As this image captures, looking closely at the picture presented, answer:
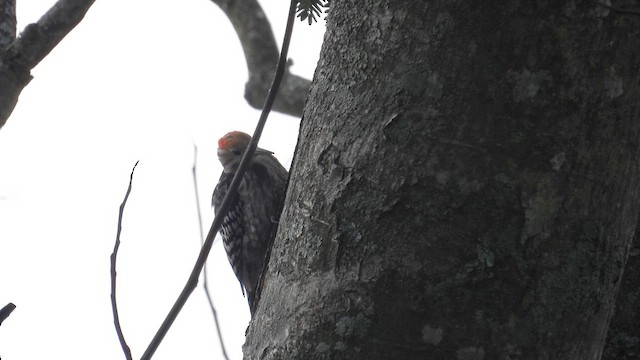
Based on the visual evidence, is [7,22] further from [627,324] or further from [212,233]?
[627,324]

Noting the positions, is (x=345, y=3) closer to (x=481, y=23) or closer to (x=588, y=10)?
(x=481, y=23)

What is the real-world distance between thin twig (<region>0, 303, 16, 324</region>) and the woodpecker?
3086mm

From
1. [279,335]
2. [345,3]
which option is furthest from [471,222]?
[345,3]

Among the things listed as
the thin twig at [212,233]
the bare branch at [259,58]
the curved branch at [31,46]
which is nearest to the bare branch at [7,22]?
the curved branch at [31,46]

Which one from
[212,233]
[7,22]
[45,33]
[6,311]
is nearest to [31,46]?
[45,33]

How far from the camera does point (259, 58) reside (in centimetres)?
498

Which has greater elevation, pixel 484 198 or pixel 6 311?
pixel 484 198

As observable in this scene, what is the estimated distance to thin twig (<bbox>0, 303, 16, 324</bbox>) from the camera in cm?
108

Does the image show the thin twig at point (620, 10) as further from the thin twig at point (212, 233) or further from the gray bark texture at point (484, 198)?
the thin twig at point (212, 233)

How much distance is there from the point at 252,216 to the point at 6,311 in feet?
10.5

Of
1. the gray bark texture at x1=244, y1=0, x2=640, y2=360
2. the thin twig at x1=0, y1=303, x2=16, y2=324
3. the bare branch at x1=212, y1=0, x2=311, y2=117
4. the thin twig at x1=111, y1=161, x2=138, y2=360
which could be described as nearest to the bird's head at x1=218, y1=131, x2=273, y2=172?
the bare branch at x1=212, y1=0, x2=311, y2=117

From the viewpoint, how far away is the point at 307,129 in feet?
5.27

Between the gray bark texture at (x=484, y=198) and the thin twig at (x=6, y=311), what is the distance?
488 millimetres

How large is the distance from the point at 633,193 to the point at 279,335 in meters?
0.66
